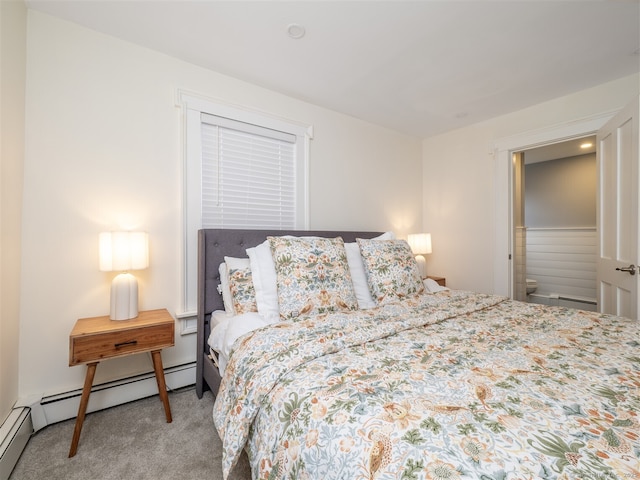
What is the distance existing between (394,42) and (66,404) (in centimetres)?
315

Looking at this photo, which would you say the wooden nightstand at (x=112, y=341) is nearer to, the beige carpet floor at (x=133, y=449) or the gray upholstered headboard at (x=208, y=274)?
the beige carpet floor at (x=133, y=449)

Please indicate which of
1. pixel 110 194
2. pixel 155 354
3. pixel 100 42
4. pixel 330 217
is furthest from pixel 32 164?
pixel 330 217

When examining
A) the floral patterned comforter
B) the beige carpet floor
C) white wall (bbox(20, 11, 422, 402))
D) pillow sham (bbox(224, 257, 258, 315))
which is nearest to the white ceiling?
white wall (bbox(20, 11, 422, 402))

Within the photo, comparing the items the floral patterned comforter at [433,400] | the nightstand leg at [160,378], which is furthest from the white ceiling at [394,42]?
the nightstand leg at [160,378]

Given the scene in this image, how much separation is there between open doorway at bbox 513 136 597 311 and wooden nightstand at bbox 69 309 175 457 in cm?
441

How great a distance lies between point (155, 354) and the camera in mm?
1801

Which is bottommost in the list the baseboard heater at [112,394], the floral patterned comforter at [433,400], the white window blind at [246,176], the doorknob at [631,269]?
the baseboard heater at [112,394]

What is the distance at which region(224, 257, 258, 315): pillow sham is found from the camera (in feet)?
6.16

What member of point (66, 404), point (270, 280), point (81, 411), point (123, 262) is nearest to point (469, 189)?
point (270, 280)

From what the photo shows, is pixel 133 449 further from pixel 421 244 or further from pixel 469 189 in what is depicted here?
pixel 469 189

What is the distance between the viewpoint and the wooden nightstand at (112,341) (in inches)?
61.5

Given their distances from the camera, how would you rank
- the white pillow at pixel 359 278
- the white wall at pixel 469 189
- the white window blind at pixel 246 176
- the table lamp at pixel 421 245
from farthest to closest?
the table lamp at pixel 421 245, the white wall at pixel 469 189, the white window blind at pixel 246 176, the white pillow at pixel 359 278

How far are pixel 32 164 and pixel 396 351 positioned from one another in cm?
228

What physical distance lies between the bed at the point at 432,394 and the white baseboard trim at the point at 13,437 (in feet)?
3.09
